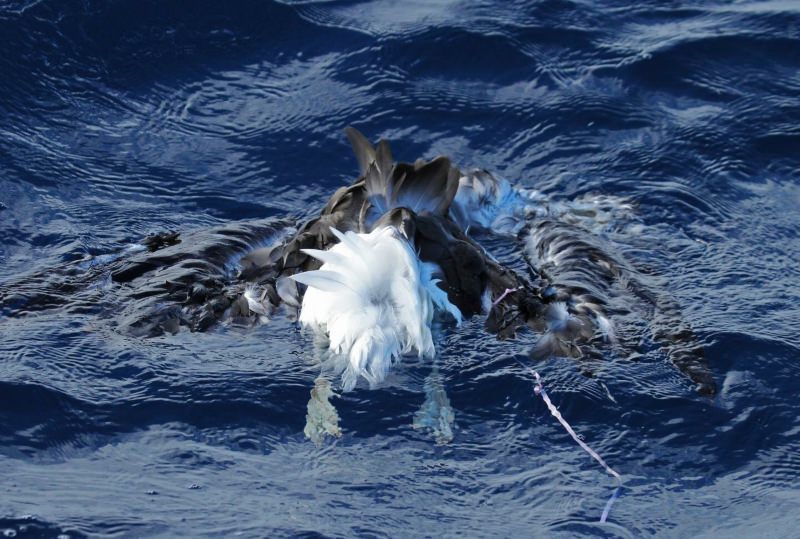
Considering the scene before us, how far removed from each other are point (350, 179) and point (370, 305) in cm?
276

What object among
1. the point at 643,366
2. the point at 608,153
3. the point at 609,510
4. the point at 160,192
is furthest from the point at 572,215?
the point at 609,510

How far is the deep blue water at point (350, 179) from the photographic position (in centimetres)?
442

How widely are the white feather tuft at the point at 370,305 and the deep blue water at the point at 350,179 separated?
0.15 meters

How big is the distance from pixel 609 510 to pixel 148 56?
18.4ft

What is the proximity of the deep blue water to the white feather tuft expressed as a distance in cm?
15

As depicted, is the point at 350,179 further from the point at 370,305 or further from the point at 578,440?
the point at 578,440

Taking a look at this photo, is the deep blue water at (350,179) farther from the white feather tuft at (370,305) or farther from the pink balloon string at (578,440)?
the white feather tuft at (370,305)

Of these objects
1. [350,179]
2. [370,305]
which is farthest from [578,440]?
[350,179]

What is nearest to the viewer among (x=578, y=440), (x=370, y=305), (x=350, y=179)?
(x=578, y=440)

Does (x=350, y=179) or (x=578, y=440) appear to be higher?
(x=350, y=179)

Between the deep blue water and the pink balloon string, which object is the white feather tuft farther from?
the pink balloon string

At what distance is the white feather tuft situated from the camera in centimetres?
498

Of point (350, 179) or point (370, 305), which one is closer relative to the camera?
point (370, 305)

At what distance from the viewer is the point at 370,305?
5059 millimetres
